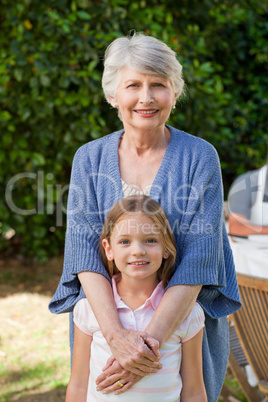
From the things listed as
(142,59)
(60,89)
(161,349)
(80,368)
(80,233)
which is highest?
(142,59)

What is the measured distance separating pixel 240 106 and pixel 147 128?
4.36 meters

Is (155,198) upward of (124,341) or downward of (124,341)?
upward

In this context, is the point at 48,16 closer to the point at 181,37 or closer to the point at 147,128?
the point at 181,37

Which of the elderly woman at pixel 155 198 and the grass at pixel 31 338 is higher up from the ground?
the elderly woman at pixel 155 198

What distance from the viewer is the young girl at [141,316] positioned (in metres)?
1.80

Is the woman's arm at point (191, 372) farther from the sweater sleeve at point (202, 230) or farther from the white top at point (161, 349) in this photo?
the sweater sleeve at point (202, 230)

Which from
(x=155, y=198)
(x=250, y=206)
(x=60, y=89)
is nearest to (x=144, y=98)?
(x=155, y=198)

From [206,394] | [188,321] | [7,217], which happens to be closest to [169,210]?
[188,321]

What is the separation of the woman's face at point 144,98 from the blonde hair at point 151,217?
11.5 inches

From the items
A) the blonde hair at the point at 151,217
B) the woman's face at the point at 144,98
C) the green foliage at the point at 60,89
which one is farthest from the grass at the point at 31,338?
the woman's face at the point at 144,98

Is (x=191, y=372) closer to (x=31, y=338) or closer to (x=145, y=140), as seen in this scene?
(x=145, y=140)

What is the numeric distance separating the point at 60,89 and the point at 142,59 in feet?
7.42

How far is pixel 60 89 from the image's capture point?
4.05 metres

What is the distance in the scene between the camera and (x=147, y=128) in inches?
77.7
